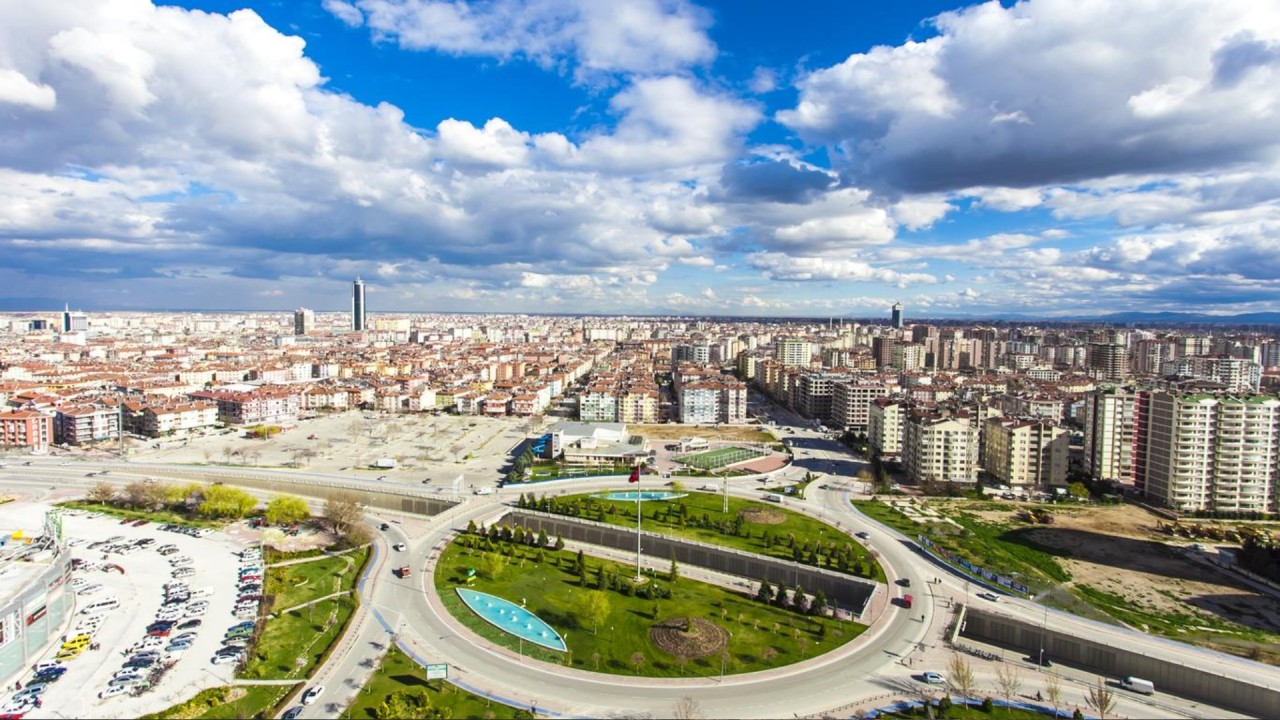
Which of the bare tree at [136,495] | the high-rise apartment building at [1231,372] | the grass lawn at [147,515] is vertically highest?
the high-rise apartment building at [1231,372]

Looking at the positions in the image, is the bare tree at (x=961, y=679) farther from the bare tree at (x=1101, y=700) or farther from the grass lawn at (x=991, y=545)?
the grass lawn at (x=991, y=545)

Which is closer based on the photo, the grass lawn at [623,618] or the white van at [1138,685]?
the white van at [1138,685]

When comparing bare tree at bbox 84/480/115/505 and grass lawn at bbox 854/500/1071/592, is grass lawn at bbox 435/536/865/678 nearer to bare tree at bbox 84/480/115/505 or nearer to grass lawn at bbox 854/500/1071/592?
grass lawn at bbox 854/500/1071/592

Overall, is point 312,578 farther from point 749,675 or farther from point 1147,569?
point 1147,569

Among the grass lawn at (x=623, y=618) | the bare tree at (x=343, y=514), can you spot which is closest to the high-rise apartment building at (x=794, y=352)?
the grass lawn at (x=623, y=618)

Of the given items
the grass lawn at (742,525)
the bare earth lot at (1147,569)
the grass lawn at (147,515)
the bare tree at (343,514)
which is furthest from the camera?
the grass lawn at (147,515)

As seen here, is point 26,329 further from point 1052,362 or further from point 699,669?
point 1052,362

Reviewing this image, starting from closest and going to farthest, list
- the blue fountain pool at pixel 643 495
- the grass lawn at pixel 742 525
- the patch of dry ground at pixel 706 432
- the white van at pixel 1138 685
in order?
the white van at pixel 1138 685
the grass lawn at pixel 742 525
the blue fountain pool at pixel 643 495
the patch of dry ground at pixel 706 432
